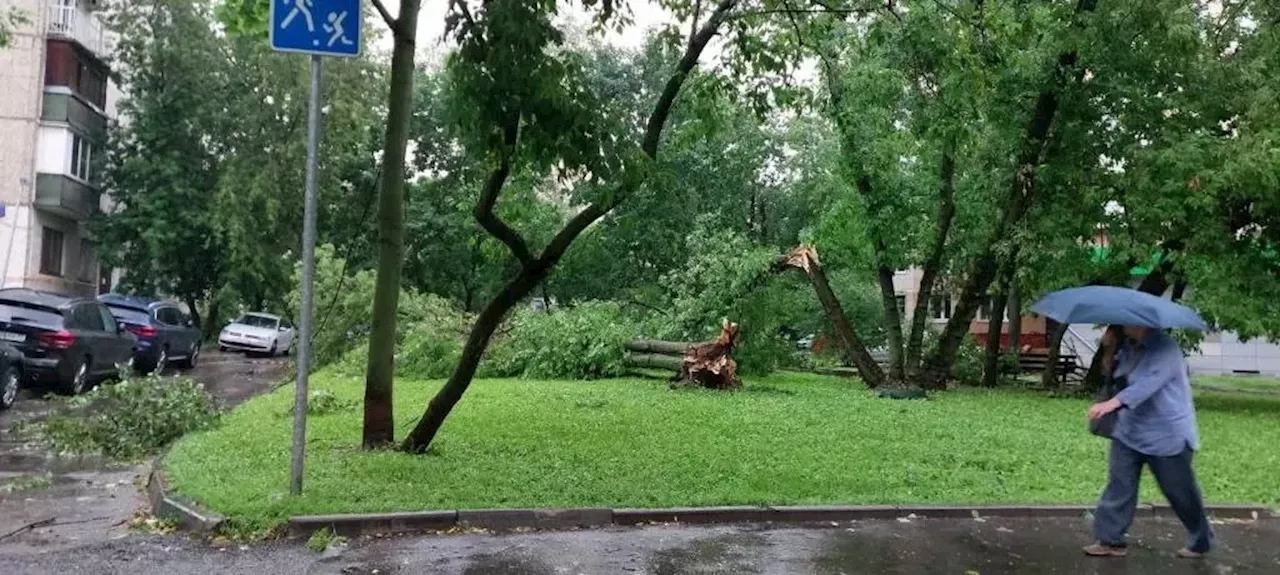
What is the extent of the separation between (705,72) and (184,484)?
20.4 ft

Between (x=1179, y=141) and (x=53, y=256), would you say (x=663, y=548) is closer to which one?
(x=1179, y=141)

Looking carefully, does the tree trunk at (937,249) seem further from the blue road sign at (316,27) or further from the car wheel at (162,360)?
the car wheel at (162,360)

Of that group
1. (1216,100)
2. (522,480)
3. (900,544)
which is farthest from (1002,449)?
(1216,100)

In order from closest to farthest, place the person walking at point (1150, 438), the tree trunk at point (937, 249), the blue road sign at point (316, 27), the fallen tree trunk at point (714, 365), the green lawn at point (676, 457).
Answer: the person walking at point (1150, 438) < the blue road sign at point (316, 27) < the green lawn at point (676, 457) < the fallen tree trunk at point (714, 365) < the tree trunk at point (937, 249)

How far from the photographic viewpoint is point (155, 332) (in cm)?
2309

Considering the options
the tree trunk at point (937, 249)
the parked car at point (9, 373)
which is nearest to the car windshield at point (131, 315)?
the parked car at point (9, 373)

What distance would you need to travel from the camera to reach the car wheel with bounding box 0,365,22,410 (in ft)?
47.2

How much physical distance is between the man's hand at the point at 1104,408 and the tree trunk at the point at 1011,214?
44.4 feet

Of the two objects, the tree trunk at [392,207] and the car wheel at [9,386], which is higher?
the tree trunk at [392,207]

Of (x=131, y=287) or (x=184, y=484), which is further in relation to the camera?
(x=131, y=287)

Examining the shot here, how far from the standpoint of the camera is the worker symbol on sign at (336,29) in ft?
25.1

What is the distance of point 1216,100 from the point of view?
19.1 meters

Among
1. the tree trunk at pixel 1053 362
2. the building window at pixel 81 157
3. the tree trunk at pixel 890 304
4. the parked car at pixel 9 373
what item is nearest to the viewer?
the parked car at pixel 9 373

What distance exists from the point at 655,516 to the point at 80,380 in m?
13.2
